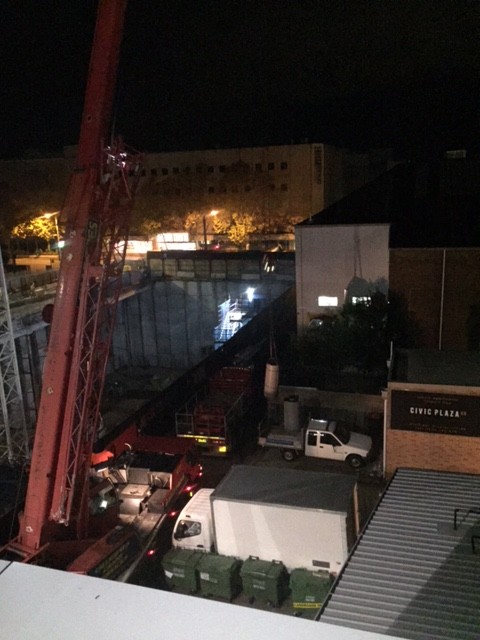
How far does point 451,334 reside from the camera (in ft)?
68.2

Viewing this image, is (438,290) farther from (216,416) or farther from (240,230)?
(240,230)

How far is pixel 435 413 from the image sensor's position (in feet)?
37.7

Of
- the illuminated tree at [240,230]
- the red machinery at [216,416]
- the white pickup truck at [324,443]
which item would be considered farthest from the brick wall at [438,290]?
the illuminated tree at [240,230]

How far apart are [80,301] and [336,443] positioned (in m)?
9.75

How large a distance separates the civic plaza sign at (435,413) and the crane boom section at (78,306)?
6424mm

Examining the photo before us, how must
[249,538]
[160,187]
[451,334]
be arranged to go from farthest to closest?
1. [160,187]
2. [451,334]
3. [249,538]

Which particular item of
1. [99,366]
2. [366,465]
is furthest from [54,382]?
[366,465]

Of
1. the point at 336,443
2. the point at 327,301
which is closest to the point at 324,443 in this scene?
the point at 336,443

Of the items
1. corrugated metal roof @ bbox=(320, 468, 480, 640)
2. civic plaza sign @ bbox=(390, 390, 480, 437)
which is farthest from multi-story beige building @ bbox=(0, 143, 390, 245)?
corrugated metal roof @ bbox=(320, 468, 480, 640)

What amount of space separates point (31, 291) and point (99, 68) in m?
16.0

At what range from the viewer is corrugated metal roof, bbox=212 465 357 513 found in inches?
413

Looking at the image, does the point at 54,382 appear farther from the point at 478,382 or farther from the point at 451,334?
the point at 451,334

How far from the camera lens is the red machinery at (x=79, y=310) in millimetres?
8938

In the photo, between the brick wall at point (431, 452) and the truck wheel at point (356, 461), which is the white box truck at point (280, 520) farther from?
the truck wheel at point (356, 461)
